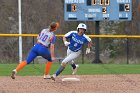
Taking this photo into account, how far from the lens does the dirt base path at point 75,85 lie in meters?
14.2

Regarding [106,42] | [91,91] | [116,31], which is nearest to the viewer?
[91,91]

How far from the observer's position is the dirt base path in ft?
46.6

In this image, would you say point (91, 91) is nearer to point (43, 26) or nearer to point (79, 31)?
point (79, 31)

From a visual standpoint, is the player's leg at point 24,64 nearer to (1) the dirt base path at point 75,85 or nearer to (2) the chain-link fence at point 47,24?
(1) the dirt base path at point 75,85

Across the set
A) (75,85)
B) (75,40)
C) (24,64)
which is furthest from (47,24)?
(75,85)

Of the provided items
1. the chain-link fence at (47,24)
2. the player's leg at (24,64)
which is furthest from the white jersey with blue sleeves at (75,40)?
the chain-link fence at (47,24)

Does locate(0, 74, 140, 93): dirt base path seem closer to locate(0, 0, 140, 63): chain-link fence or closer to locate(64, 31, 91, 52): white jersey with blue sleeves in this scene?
locate(64, 31, 91, 52): white jersey with blue sleeves

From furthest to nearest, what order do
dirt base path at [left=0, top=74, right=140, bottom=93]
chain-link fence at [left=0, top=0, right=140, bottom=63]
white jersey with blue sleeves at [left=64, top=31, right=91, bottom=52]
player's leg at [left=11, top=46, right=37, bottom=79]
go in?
chain-link fence at [left=0, top=0, right=140, bottom=63]
white jersey with blue sleeves at [left=64, top=31, right=91, bottom=52]
player's leg at [left=11, top=46, right=37, bottom=79]
dirt base path at [left=0, top=74, right=140, bottom=93]

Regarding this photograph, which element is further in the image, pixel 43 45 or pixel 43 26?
pixel 43 26

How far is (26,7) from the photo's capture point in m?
43.6

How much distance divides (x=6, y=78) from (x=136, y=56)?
2037cm

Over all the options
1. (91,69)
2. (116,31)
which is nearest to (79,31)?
(91,69)

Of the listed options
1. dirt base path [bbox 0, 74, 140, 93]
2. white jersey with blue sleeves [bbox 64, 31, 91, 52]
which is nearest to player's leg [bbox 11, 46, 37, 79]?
dirt base path [bbox 0, 74, 140, 93]

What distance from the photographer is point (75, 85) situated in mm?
15398
